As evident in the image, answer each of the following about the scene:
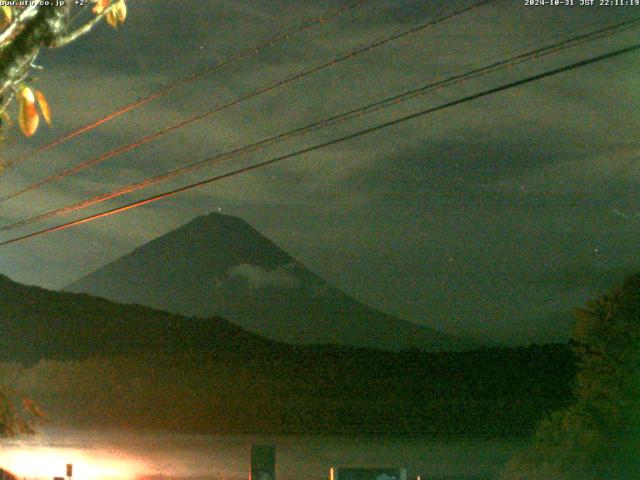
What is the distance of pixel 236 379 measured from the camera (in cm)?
9900

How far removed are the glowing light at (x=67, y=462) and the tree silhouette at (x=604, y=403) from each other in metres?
15.0

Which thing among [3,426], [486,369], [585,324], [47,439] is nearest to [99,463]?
[47,439]

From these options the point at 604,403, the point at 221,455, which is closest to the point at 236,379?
the point at 221,455

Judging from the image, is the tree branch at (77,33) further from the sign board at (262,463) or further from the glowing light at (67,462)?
the glowing light at (67,462)

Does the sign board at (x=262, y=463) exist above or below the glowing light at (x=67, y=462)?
below

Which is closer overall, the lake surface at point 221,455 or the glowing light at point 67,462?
the glowing light at point 67,462

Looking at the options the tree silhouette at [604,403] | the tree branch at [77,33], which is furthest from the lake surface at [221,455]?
the tree branch at [77,33]

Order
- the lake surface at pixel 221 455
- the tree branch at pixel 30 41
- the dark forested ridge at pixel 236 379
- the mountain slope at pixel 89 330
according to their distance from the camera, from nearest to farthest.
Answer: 1. the tree branch at pixel 30 41
2. the lake surface at pixel 221 455
3. the dark forested ridge at pixel 236 379
4. the mountain slope at pixel 89 330

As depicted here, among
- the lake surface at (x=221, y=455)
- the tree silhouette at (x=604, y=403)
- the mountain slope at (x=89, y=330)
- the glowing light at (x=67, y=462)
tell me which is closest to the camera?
the tree silhouette at (x=604, y=403)

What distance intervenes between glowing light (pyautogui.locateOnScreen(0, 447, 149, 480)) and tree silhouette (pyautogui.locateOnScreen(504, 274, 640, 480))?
49.1ft

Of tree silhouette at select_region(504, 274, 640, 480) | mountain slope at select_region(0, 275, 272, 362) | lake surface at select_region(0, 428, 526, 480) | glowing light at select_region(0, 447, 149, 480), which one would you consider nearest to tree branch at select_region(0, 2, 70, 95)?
tree silhouette at select_region(504, 274, 640, 480)

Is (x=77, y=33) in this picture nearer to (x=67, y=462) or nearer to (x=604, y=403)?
(x=604, y=403)

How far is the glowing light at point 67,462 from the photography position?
2808 centimetres

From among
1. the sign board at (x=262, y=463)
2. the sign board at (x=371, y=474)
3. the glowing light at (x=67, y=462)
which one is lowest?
the sign board at (x=371, y=474)
